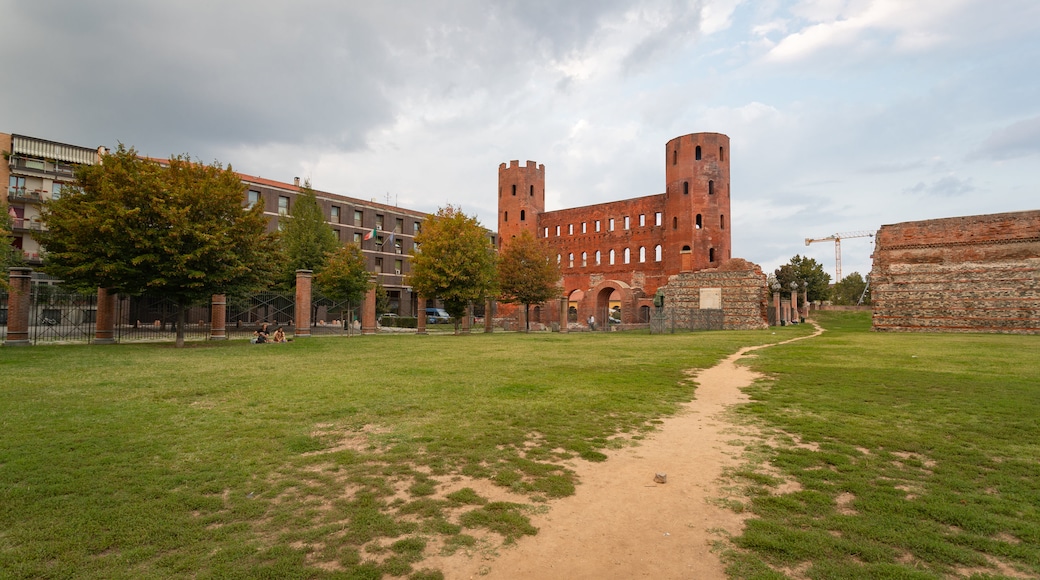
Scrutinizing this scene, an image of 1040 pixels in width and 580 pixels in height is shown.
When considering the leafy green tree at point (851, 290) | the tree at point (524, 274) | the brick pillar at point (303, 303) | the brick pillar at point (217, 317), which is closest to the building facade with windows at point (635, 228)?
the tree at point (524, 274)

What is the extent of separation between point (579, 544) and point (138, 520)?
3060 millimetres

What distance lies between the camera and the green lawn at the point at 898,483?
3025 mm

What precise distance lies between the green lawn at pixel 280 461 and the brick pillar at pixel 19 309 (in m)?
9.37

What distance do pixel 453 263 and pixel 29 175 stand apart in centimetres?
3614

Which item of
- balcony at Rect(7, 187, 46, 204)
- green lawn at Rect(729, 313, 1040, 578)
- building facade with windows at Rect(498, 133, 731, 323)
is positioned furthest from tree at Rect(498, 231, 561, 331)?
balcony at Rect(7, 187, 46, 204)

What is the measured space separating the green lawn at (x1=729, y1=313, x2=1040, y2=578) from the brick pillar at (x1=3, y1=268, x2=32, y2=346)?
74.7 ft

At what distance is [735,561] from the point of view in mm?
3029

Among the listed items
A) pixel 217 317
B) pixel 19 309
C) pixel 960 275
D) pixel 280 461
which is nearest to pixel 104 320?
pixel 19 309

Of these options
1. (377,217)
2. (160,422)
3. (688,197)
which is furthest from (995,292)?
(377,217)

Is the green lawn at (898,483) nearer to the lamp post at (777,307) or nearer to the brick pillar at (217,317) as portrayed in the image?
the brick pillar at (217,317)

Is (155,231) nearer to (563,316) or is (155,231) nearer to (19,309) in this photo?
(19,309)

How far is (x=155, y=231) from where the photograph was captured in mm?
15883

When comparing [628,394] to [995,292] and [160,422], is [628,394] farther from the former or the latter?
[995,292]

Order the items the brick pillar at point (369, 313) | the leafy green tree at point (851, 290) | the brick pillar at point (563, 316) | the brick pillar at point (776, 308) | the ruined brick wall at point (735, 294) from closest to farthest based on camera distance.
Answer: the brick pillar at point (369, 313), the brick pillar at point (563, 316), the ruined brick wall at point (735, 294), the brick pillar at point (776, 308), the leafy green tree at point (851, 290)
